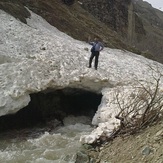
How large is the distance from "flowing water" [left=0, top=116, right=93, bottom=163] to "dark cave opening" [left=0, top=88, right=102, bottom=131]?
72 centimetres

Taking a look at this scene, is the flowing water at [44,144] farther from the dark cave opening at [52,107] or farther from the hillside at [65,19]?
the hillside at [65,19]

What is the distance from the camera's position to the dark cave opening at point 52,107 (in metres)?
15.5

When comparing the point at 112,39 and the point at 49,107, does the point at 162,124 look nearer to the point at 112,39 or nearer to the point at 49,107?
the point at 49,107

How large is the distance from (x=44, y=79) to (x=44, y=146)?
10.7 ft

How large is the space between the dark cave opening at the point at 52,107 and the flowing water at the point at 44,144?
72 centimetres

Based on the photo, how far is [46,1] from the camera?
2659 centimetres

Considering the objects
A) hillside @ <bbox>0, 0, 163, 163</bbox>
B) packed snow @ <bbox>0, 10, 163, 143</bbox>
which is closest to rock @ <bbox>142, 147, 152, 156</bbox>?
hillside @ <bbox>0, 0, 163, 163</bbox>

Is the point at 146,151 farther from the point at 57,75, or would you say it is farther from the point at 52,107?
the point at 52,107

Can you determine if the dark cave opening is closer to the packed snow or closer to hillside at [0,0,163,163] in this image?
hillside at [0,0,163,163]

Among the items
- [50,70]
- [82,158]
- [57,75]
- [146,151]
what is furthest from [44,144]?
[146,151]

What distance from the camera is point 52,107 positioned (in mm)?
16812

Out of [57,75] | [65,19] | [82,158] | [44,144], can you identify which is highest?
[65,19]

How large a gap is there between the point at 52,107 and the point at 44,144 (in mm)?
4388

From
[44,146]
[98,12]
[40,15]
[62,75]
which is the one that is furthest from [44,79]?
[98,12]
